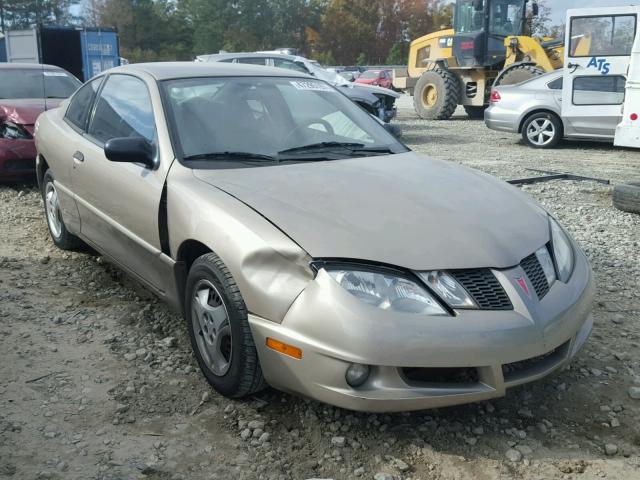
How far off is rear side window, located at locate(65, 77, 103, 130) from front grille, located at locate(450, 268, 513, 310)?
302 centimetres

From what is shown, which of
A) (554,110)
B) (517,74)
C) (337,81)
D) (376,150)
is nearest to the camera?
(376,150)

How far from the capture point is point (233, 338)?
2.83 m

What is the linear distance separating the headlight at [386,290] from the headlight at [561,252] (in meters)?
0.76

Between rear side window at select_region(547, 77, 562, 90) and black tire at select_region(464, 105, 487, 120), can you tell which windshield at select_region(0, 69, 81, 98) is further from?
black tire at select_region(464, 105, 487, 120)

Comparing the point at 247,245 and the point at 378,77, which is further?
the point at 378,77

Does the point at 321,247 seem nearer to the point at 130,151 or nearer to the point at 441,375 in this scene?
the point at 441,375

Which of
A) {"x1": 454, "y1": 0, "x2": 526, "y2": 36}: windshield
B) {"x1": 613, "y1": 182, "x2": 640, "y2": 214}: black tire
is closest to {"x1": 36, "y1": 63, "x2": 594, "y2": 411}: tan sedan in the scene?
{"x1": 613, "y1": 182, "x2": 640, "y2": 214}: black tire

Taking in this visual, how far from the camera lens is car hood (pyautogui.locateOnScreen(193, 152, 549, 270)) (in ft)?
8.62

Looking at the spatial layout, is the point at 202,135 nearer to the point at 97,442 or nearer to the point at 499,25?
the point at 97,442

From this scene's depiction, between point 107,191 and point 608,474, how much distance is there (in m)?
2.97

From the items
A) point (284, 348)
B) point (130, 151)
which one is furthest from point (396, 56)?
point (284, 348)

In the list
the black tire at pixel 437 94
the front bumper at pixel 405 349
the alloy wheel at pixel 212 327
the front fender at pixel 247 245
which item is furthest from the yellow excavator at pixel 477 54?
the front bumper at pixel 405 349

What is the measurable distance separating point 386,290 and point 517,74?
13315mm

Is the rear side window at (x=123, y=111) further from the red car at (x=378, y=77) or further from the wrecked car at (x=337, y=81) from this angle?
the red car at (x=378, y=77)
